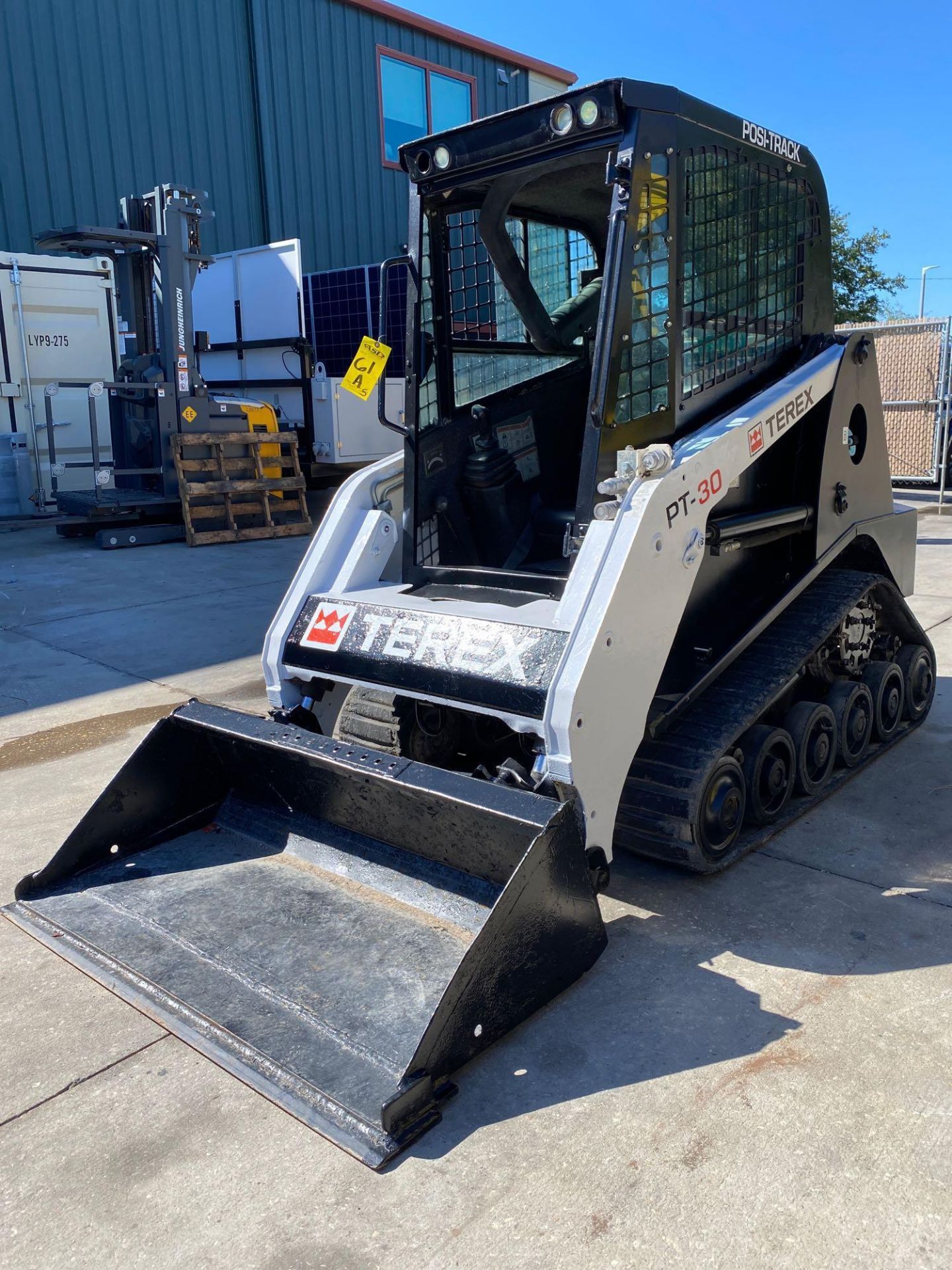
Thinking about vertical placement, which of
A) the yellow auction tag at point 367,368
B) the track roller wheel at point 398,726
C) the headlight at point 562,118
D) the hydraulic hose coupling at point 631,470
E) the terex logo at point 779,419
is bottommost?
the track roller wheel at point 398,726

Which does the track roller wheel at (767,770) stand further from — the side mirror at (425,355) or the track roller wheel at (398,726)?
the side mirror at (425,355)

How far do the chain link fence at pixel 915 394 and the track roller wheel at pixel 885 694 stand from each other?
933 centimetres

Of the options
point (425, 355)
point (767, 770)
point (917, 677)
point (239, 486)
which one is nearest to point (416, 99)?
point (239, 486)

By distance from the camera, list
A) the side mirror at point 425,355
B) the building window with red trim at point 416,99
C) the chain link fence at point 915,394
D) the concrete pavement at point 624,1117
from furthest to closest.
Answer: the building window with red trim at point 416,99, the chain link fence at point 915,394, the side mirror at point 425,355, the concrete pavement at point 624,1117

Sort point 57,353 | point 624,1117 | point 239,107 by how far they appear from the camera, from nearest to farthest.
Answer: point 624,1117
point 57,353
point 239,107

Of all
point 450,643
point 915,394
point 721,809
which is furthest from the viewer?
point 915,394

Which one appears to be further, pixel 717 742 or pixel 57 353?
pixel 57 353

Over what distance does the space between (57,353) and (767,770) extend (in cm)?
1154

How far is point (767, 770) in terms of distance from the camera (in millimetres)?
3699

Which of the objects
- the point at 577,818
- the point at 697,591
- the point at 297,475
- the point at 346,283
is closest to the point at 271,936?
the point at 577,818

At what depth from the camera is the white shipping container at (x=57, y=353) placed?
12375mm

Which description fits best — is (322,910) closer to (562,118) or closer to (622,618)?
(622,618)

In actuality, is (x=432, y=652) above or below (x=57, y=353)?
below

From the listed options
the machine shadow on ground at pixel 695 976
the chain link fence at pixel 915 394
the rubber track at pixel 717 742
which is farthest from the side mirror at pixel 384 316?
the chain link fence at pixel 915 394
